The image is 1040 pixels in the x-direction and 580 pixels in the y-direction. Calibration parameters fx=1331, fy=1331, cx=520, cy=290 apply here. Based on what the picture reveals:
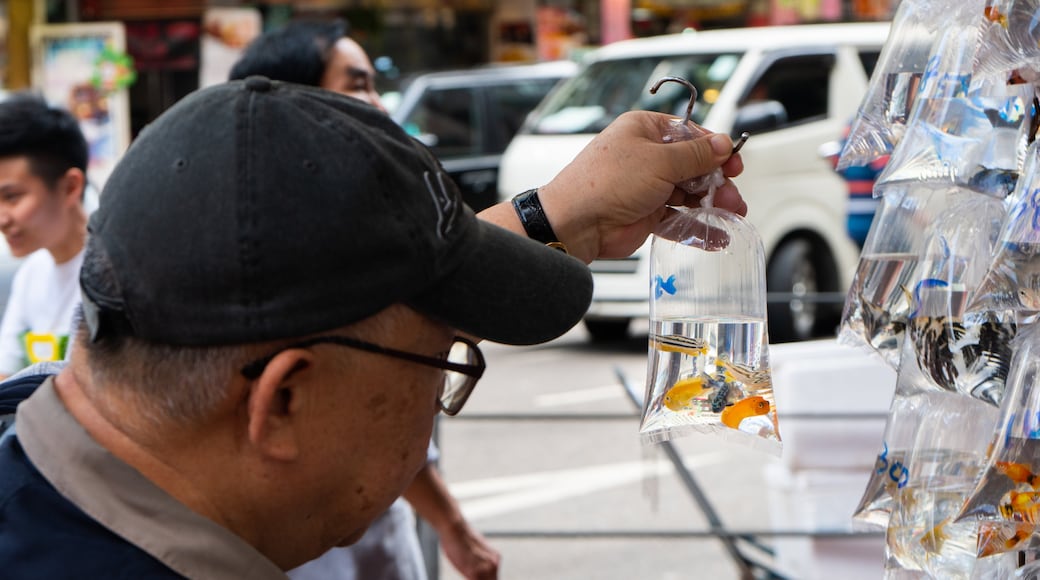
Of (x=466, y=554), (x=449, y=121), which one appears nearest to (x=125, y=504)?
(x=466, y=554)

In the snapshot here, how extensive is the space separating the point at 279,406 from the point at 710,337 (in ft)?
1.70

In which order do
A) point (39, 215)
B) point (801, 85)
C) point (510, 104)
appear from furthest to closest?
point (510, 104) → point (801, 85) → point (39, 215)

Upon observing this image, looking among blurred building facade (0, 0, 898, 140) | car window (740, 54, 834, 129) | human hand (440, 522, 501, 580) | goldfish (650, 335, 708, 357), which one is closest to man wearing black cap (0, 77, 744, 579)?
goldfish (650, 335, 708, 357)

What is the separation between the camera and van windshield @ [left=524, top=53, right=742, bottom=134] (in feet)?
28.7

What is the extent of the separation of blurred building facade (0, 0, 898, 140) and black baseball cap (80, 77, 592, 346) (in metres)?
10.3

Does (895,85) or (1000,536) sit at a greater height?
(895,85)

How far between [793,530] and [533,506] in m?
2.15

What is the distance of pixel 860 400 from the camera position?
3.86 metres

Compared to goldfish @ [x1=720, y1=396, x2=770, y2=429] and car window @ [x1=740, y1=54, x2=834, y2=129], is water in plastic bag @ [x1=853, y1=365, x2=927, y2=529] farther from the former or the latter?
car window @ [x1=740, y1=54, x2=834, y2=129]

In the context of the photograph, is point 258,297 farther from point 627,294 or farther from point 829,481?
point 627,294

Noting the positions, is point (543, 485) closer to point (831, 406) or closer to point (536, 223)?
point (831, 406)

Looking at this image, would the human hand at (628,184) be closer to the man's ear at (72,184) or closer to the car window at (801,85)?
the man's ear at (72,184)

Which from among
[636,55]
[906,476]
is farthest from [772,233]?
[906,476]

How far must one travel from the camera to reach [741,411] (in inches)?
56.5
